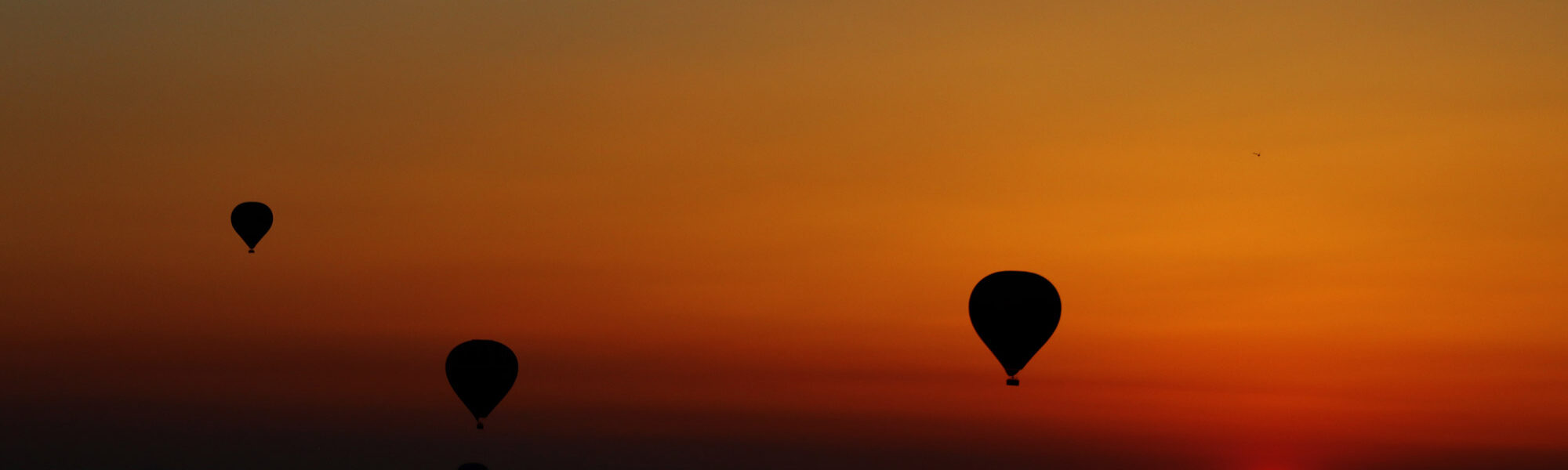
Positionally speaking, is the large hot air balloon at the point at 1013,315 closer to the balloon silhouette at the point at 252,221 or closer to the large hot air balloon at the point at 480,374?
the large hot air balloon at the point at 480,374

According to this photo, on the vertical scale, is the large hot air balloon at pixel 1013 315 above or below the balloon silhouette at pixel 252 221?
below

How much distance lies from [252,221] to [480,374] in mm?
12127

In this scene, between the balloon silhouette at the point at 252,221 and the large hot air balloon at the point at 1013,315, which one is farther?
the balloon silhouette at the point at 252,221

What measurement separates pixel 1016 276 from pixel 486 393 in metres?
18.9

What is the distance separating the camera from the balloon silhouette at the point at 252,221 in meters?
69.9

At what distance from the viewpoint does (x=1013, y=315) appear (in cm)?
5184

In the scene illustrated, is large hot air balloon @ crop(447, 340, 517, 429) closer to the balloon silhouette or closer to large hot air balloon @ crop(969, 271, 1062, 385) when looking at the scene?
the balloon silhouette

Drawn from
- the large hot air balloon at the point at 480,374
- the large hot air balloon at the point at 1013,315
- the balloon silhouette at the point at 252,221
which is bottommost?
the large hot air balloon at the point at 1013,315

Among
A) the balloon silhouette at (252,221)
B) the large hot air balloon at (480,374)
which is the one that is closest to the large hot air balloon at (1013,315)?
the large hot air balloon at (480,374)

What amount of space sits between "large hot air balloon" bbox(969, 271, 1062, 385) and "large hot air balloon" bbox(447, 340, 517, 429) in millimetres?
17638

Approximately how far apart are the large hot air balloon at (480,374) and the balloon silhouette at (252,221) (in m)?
10.1

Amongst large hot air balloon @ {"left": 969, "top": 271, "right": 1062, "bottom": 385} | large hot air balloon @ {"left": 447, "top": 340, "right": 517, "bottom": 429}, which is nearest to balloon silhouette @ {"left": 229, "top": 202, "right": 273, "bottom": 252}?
large hot air balloon @ {"left": 447, "top": 340, "right": 517, "bottom": 429}

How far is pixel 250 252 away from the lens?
68688 mm

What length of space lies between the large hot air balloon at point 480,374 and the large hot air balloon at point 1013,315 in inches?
694
